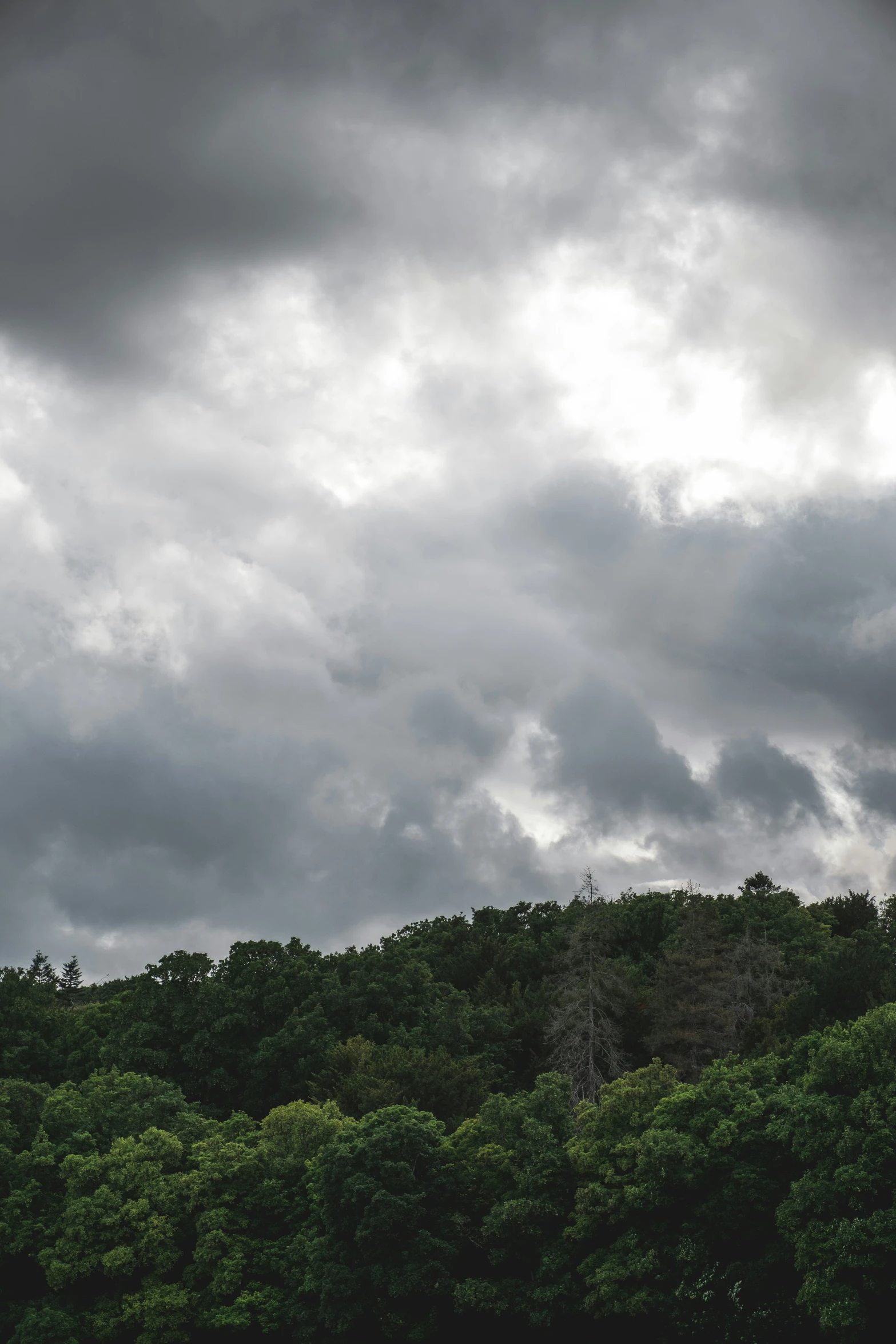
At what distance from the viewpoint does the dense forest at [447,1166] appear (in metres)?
32.2

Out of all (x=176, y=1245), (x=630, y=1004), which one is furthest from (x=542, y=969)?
(x=176, y=1245)

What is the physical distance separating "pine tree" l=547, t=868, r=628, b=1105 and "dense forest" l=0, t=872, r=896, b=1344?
0.85 feet

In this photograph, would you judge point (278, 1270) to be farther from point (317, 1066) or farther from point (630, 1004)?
point (630, 1004)

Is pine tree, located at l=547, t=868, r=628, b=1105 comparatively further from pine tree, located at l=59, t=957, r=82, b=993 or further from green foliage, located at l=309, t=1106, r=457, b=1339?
Answer: pine tree, located at l=59, t=957, r=82, b=993

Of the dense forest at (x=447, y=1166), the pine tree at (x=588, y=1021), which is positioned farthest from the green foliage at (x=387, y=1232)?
the pine tree at (x=588, y=1021)

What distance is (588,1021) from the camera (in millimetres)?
59625

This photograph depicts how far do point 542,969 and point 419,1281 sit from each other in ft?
167

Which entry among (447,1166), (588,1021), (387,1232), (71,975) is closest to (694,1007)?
(588,1021)

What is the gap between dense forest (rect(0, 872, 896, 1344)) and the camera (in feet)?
105

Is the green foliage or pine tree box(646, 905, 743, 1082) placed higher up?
pine tree box(646, 905, 743, 1082)

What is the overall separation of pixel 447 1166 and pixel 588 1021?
70.7 ft

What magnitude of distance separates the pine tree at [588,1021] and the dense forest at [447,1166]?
0.85 feet

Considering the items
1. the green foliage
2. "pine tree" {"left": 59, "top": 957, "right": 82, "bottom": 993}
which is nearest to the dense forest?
the green foliage

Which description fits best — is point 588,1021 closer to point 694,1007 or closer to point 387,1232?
point 694,1007
